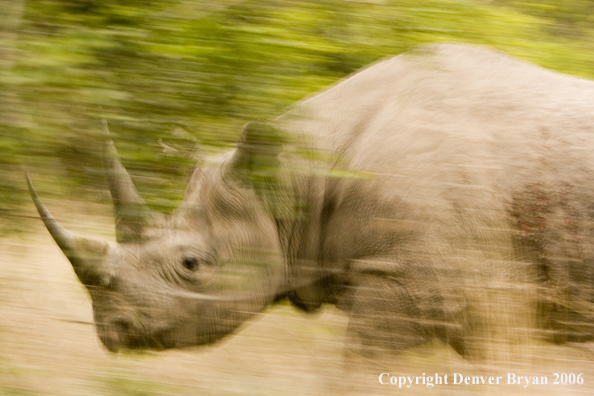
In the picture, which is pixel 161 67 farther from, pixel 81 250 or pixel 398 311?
pixel 398 311

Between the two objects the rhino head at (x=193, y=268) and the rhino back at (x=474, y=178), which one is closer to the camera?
the rhino back at (x=474, y=178)

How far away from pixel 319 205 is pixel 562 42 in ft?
4.23

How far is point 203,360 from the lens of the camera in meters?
3.20

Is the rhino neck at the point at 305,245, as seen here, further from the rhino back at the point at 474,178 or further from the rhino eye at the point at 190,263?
the rhino eye at the point at 190,263

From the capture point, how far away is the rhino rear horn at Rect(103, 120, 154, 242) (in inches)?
89.6

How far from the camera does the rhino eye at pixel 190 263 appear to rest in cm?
322

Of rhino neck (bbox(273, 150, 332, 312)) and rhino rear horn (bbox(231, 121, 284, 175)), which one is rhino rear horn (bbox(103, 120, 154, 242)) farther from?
rhino neck (bbox(273, 150, 332, 312))

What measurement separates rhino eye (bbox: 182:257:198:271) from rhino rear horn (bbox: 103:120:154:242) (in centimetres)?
27

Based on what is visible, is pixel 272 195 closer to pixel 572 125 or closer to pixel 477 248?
pixel 477 248

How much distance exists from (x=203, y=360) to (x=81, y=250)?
835mm

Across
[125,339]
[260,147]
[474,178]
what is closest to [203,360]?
[125,339]

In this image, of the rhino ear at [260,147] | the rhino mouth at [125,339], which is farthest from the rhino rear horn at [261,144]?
the rhino mouth at [125,339]

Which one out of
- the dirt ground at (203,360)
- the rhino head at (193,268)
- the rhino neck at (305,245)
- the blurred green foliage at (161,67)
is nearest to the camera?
the blurred green foliage at (161,67)

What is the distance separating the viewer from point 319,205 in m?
3.25
